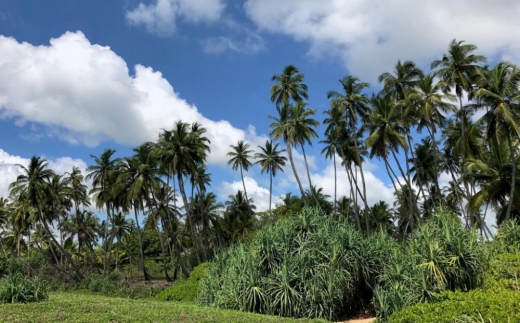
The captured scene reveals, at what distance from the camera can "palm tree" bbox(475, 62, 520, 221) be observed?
2274 centimetres

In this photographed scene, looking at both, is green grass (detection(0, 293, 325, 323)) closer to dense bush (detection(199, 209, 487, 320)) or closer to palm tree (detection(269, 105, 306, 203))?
dense bush (detection(199, 209, 487, 320))

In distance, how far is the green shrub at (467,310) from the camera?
8258 mm

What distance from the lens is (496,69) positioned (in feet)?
76.7

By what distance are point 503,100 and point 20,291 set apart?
25.5 m

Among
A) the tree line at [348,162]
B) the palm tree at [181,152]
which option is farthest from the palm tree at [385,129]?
the palm tree at [181,152]

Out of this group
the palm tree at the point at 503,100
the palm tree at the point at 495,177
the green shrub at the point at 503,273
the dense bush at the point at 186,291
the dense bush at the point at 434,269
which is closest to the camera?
the green shrub at the point at 503,273

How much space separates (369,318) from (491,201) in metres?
14.8

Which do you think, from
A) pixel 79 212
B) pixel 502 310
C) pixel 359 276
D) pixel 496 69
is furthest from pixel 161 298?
pixel 79 212

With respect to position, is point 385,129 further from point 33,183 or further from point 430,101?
point 33,183

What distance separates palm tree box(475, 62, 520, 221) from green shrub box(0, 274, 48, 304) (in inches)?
933

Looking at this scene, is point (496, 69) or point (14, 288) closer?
point (14, 288)

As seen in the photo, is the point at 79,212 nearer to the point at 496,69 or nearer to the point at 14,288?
the point at 14,288

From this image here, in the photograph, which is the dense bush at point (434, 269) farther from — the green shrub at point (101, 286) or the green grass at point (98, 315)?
the green shrub at point (101, 286)

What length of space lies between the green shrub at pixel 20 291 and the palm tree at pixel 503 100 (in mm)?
23702
